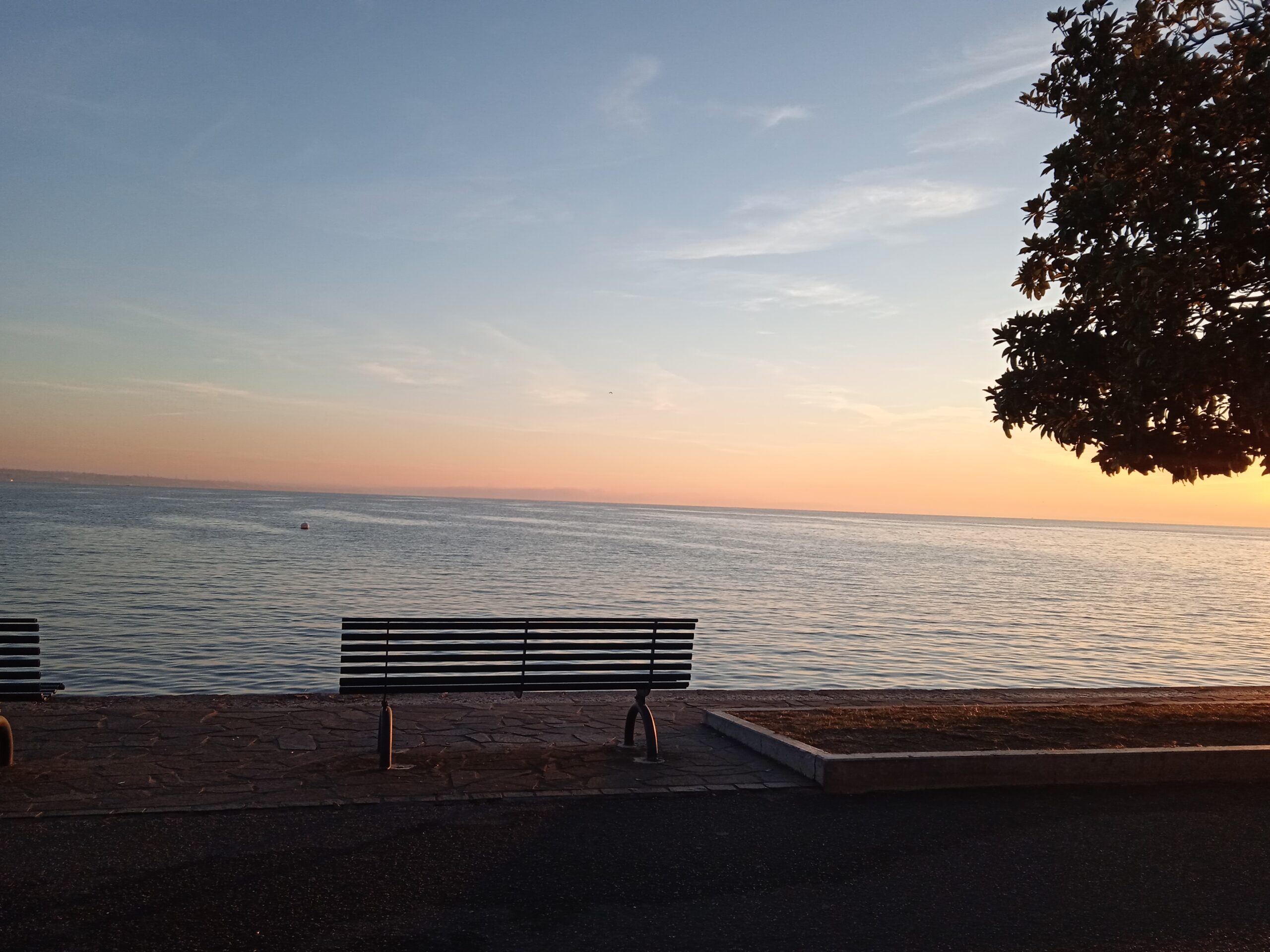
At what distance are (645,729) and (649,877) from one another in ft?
9.65

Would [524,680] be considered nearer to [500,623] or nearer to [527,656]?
[527,656]

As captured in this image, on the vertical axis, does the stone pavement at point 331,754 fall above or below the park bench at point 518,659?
below

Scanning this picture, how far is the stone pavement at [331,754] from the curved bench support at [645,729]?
0.11m

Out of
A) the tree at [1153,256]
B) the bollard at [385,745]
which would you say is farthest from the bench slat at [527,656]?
the tree at [1153,256]

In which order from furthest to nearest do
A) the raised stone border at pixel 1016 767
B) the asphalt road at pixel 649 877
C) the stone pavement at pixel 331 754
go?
the raised stone border at pixel 1016 767 → the stone pavement at pixel 331 754 → the asphalt road at pixel 649 877

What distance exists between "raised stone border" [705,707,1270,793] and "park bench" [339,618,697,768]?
1237 millimetres

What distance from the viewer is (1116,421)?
10.1 meters

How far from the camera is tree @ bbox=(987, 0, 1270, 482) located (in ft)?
30.9

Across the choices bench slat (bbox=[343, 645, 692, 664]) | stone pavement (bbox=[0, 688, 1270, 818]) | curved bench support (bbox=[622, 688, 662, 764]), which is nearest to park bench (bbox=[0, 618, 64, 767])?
bench slat (bbox=[343, 645, 692, 664])

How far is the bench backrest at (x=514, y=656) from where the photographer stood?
805cm

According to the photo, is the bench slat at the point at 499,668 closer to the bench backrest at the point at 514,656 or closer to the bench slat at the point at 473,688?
the bench backrest at the point at 514,656

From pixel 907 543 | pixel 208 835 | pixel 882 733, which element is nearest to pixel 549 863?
pixel 208 835

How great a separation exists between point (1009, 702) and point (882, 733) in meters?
4.32

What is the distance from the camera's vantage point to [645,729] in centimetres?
841
